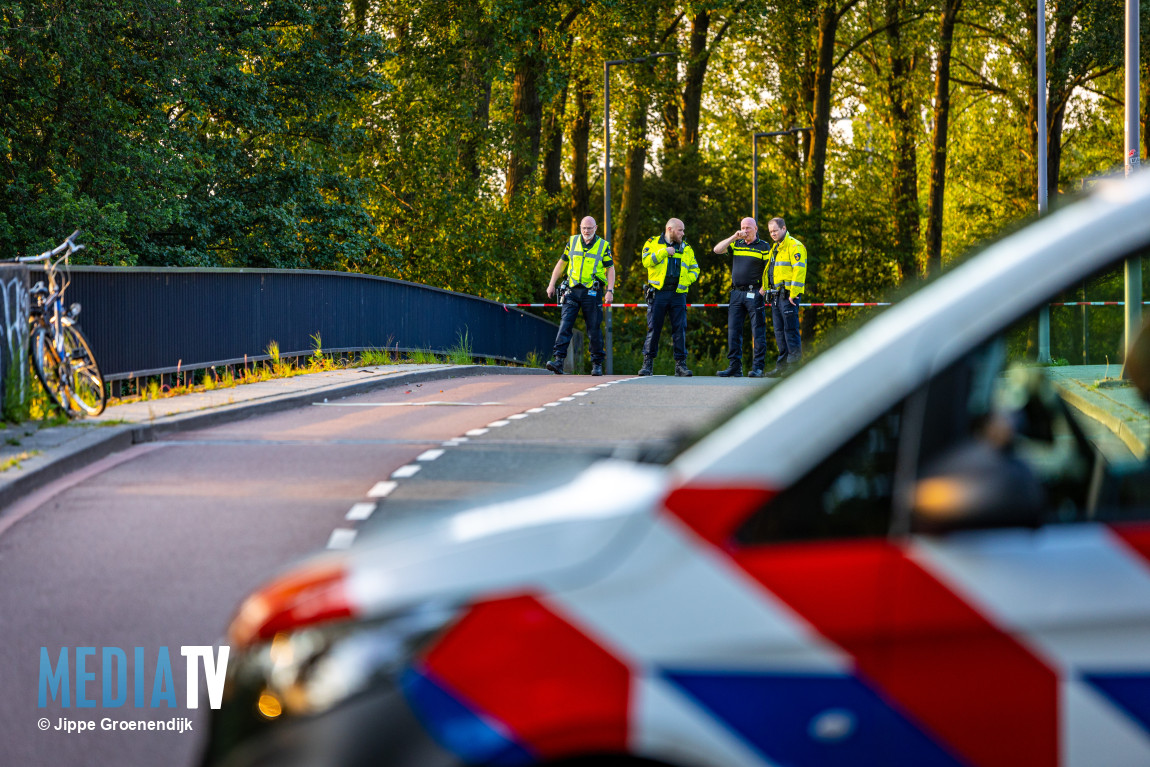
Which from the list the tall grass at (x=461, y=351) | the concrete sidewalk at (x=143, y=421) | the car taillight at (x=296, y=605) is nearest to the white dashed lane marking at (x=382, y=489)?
the concrete sidewalk at (x=143, y=421)

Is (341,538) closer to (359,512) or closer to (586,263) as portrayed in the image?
(359,512)

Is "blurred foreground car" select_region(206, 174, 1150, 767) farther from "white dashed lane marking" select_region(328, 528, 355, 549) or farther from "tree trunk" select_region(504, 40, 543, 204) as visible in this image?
"tree trunk" select_region(504, 40, 543, 204)

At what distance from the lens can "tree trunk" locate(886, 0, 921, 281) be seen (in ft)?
149

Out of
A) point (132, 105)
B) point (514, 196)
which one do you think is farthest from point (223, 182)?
point (514, 196)


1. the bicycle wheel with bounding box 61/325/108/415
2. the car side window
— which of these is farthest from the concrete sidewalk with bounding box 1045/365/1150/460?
the bicycle wheel with bounding box 61/325/108/415

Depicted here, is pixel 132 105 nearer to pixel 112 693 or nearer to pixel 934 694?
pixel 112 693

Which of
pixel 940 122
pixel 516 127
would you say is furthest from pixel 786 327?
pixel 940 122

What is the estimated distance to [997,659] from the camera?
2322 mm

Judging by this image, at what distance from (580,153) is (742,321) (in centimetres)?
2077

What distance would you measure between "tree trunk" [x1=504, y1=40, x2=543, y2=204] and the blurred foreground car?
34.6m

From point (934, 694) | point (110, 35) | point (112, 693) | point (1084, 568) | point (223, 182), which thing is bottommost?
point (112, 693)

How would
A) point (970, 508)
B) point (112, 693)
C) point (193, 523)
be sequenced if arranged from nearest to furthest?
1. point (970, 508)
2. point (112, 693)
3. point (193, 523)

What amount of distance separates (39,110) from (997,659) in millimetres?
23695

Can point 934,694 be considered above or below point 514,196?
below
